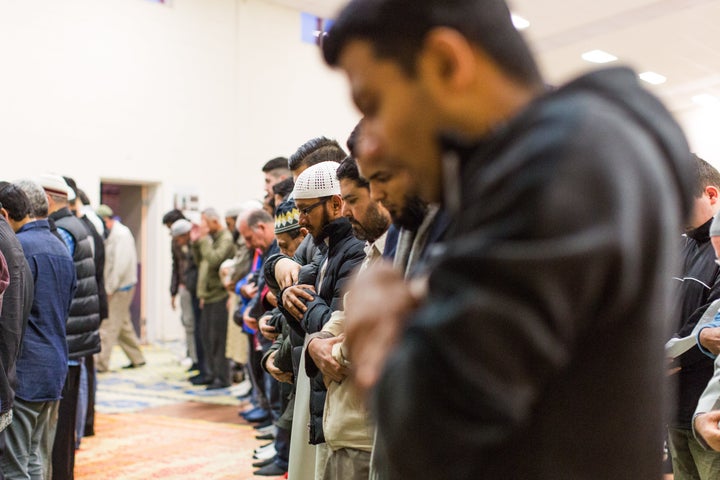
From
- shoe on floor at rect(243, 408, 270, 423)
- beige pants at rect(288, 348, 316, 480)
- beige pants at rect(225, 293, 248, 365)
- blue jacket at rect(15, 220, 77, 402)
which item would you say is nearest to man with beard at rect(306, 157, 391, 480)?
beige pants at rect(288, 348, 316, 480)

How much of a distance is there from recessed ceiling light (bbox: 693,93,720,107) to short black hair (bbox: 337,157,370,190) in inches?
512

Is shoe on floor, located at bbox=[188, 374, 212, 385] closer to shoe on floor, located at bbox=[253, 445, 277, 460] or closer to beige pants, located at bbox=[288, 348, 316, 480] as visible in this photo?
shoe on floor, located at bbox=[253, 445, 277, 460]

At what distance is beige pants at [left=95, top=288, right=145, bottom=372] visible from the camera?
8.55m

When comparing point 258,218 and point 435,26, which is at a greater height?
point 435,26

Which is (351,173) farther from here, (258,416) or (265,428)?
(258,416)

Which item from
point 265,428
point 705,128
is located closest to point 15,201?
point 265,428

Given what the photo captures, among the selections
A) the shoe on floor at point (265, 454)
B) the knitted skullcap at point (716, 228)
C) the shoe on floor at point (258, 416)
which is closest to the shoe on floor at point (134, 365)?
the shoe on floor at point (258, 416)

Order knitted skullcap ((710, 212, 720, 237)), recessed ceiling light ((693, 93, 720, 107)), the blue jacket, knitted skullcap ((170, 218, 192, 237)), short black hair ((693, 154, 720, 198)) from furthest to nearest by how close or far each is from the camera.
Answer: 1. recessed ceiling light ((693, 93, 720, 107))
2. knitted skullcap ((170, 218, 192, 237))
3. the blue jacket
4. short black hair ((693, 154, 720, 198))
5. knitted skullcap ((710, 212, 720, 237))

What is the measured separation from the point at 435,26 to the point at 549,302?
11.8 inches

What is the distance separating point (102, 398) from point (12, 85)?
16.5 feet

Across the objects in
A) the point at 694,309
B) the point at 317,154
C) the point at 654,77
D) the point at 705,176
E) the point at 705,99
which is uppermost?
the point at 654,77

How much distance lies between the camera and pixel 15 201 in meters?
3.86

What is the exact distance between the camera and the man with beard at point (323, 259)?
2578 millimetres

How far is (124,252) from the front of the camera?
860 centimetres
